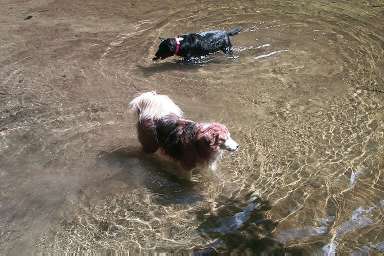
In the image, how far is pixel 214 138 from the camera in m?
5.22

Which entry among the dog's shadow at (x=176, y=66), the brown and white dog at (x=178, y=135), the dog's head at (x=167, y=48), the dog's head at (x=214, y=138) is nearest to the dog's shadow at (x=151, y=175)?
the brown and white dog at (x=178, y=135)

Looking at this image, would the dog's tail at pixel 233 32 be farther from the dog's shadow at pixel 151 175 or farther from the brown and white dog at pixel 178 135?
the dog's shadow at pixel 151 175

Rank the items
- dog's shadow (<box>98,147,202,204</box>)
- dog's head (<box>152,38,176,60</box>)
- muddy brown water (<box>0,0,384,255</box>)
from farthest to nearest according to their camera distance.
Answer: dog's head (<box>152,38,176,60</box>) → dog's shadow (<box>98,147,202,204</box>) → muddy brown water (<box>0,0,384,255</box>)

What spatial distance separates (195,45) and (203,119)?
192 centimetres

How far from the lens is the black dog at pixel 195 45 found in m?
8.02

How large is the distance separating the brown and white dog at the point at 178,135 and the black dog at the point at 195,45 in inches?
93.3

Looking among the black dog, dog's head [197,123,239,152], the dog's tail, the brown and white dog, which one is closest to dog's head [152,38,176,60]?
the black dog

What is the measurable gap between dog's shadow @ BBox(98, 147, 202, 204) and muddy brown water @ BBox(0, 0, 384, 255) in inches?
0.8

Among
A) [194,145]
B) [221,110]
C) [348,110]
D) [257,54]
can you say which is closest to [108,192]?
[194,145]

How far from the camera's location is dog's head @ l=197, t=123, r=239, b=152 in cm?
521

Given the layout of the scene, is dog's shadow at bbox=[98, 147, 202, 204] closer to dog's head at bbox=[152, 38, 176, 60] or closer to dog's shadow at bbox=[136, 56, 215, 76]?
dog's shadow at bbox=[136, 56, 215, 76]

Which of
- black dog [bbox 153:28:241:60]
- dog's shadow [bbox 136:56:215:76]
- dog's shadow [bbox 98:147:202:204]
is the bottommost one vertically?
dog's shadow [bbox 98:147:202:204]

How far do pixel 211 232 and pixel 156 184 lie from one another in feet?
3.33

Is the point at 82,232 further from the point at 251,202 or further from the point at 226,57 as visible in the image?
the point at 226,57
